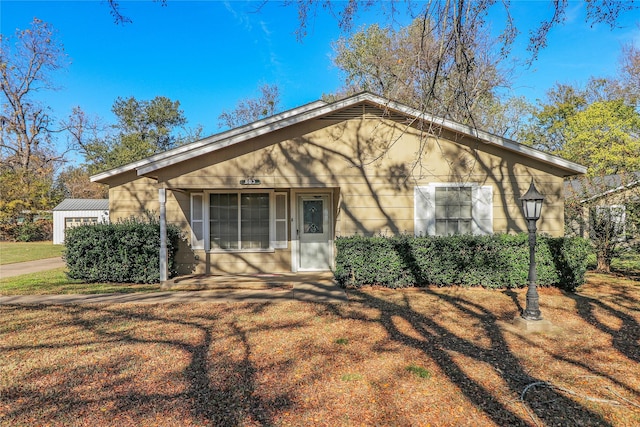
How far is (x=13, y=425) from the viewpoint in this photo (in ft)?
8.57

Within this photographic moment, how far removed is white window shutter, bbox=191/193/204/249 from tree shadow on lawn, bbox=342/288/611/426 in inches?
186

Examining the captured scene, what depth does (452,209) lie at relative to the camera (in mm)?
8133

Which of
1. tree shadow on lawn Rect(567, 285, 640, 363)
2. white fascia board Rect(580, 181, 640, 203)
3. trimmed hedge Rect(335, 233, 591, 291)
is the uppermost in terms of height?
white fascia board Rect(580, 181, 640, 203)

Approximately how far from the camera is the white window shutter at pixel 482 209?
8008 mm

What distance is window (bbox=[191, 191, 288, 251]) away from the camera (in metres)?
9.05

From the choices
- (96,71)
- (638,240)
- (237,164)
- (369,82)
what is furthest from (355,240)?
(369,82)

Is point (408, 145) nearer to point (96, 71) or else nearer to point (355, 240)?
point (355, 240)

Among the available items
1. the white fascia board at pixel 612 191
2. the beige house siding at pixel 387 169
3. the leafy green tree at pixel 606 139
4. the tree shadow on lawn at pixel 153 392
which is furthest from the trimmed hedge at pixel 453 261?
the leafy green tree at pixel 606 139

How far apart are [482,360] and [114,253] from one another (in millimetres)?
7945

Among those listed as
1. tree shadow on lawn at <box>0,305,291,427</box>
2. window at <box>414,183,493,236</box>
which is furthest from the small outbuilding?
window at <box>414,183,493,236</box>

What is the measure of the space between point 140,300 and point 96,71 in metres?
11.9

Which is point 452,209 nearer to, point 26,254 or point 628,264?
point 628,264

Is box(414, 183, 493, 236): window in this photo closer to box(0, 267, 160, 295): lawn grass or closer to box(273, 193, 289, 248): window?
box(273, 193, 289, 248): window

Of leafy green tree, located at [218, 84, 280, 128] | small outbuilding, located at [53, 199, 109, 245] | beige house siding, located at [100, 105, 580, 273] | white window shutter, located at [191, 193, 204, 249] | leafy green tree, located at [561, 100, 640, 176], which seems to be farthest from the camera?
leafy green tree, located at [218, 84, 280, 128]
